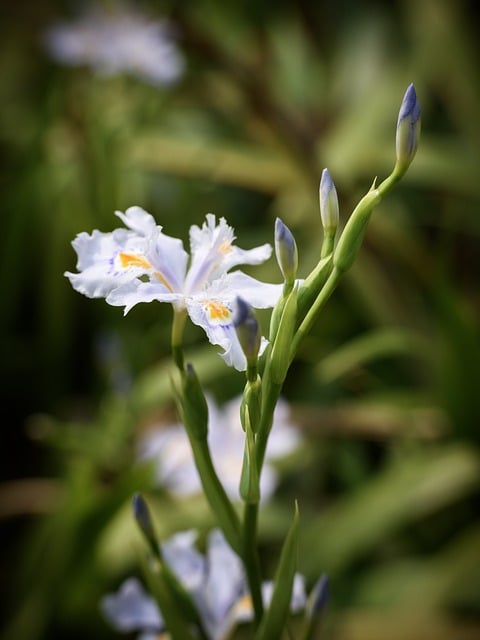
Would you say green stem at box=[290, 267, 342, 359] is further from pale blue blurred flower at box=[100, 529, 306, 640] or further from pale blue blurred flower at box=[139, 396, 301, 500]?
pale blue blurred flower at box=[139, 396, 301, 500]

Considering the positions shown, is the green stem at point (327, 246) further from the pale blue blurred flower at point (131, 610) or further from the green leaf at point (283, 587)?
the pale blue blurred flower at point (131, 610)

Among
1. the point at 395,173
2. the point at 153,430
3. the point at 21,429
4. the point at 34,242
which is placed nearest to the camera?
the point at 395,173

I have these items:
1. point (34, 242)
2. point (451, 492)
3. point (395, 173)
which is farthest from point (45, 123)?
point (395, 173)

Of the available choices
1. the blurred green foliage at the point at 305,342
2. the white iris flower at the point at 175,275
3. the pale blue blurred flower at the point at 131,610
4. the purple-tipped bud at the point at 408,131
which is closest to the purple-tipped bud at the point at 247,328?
the white iris flower at the point at 175,275

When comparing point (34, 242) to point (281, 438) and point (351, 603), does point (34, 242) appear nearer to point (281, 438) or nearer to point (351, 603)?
point (281, 438)

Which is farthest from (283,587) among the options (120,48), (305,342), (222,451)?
(120,48)

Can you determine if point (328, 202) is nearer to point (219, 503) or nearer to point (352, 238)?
point (352, 238)
